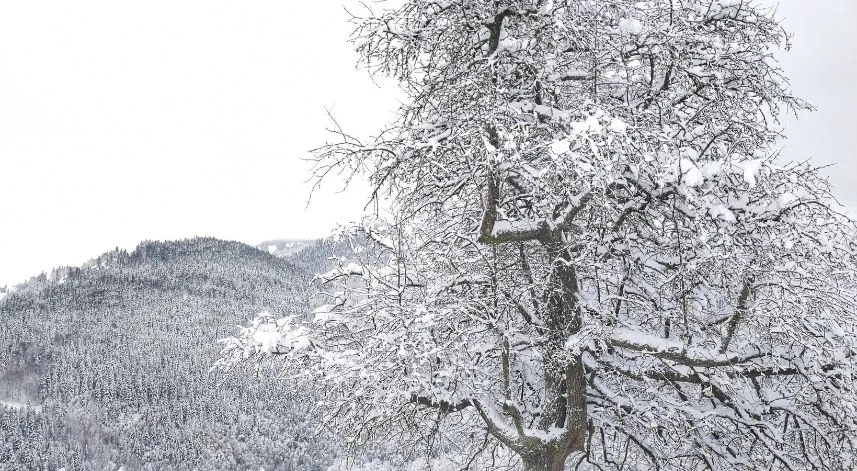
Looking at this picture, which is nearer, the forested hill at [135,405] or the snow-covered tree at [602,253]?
the snow-covered tree at [602,253]

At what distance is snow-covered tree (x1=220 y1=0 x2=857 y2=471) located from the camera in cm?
435

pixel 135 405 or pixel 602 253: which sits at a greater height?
pixel 602 253

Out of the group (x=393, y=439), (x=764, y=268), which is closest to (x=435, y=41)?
(x=764, y=268)

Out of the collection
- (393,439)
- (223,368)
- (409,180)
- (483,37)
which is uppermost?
(483,37)

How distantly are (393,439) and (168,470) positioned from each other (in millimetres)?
141758

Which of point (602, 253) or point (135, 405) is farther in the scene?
point (135, 405)

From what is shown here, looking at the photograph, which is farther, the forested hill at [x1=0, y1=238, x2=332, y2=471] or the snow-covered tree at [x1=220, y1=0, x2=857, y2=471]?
the forested hill at [x1=0, y1=238, x2=332, y2=471]

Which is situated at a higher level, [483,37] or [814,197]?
[483,37]

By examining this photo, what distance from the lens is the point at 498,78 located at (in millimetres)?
4523

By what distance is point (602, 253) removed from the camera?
17.0ft

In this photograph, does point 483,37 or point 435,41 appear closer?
point 483,37

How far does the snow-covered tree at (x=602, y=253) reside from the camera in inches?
171

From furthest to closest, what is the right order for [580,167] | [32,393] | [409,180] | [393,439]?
[32,393]
[393,439]
[409,180]
[580,167]

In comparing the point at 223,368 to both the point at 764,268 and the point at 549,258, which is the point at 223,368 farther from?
the point at 764,268
